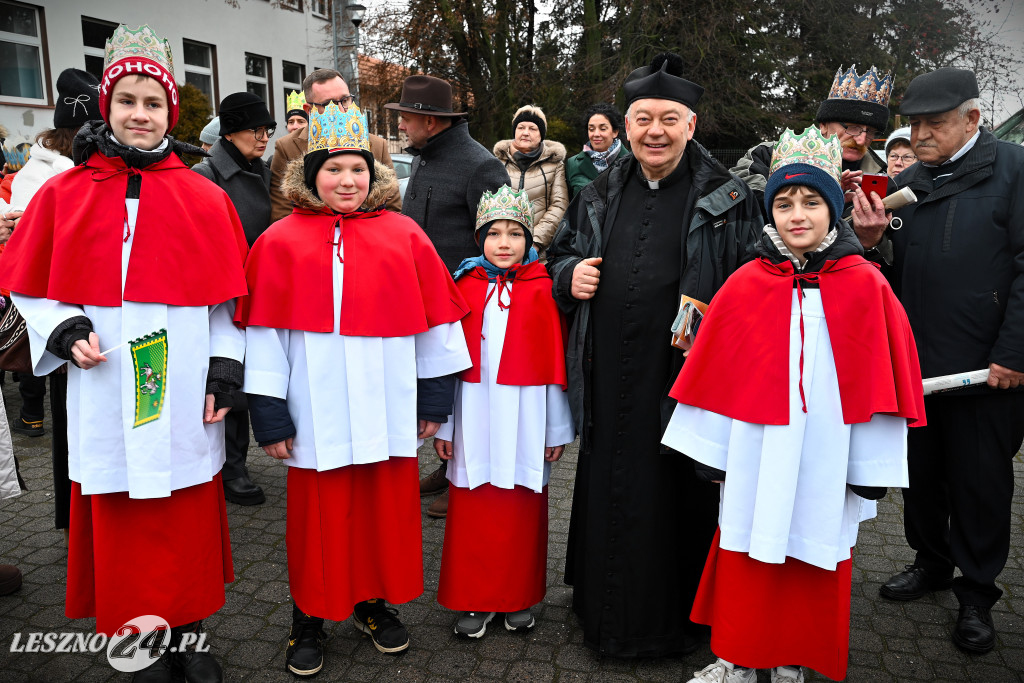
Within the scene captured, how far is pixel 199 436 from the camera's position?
2.87 m

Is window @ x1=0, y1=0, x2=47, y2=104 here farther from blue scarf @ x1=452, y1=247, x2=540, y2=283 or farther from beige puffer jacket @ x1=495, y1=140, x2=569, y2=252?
blue scarf @ x1=452, y1=247, x2=540, y2=283

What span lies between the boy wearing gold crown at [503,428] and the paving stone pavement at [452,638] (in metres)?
0.21

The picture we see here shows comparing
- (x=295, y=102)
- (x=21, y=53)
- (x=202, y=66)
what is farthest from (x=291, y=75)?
(x=295, y=102)

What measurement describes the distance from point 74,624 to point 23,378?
3.65 metres

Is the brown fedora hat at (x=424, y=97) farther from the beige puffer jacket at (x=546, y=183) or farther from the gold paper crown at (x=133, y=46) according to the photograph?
the beige puffer jacket at (x=546, y=183)

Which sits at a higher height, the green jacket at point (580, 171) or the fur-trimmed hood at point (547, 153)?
the fur-trimmed hood at point (547, 153)

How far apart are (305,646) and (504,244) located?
188 cm

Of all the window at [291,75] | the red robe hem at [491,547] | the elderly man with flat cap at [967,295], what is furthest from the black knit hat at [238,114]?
the window at [291,75]

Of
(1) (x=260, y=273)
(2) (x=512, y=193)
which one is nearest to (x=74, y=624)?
(1) (x=260, y=273)

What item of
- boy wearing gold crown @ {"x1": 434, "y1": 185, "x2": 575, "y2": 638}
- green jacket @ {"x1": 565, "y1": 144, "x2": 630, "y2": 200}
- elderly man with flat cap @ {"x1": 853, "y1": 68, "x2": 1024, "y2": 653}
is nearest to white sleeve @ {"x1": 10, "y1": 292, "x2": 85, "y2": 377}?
boy wearing gold crown @ {"x1": 434, "y1": 185, "x2": 575, "y2": 638}

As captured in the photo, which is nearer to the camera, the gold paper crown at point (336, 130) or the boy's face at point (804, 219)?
the boy's face at point (804, 219)

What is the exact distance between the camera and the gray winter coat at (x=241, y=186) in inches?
182

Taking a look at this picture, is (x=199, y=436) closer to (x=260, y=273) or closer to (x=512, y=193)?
(x=260, y=273)

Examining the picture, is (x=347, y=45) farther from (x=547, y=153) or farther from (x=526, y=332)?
(x=526, y=332)
